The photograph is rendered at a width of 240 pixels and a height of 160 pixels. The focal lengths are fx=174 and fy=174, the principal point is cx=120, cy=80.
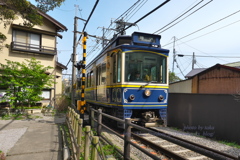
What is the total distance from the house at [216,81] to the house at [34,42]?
12.0 metres

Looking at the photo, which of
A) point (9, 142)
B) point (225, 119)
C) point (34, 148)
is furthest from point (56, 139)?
point (225, 119)

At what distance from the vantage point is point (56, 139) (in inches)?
244

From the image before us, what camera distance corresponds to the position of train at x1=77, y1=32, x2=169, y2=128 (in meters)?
6.37

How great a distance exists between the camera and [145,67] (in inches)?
266

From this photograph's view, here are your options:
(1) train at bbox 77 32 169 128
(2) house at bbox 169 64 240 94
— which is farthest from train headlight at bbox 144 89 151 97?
(2) house at bbox 169 64 240 94

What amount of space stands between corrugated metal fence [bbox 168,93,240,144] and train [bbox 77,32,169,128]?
1928 mm

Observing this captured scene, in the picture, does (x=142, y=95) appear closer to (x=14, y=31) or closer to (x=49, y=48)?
(x=49, y=48)

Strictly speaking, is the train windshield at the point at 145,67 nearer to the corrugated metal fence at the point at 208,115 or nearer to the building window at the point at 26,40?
the corrugated metal fence at the point at 208,115

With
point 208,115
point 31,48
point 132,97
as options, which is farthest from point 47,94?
point 208,115

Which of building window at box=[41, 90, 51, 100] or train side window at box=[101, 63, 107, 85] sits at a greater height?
train side window at box=[101, 63, 107, 85]

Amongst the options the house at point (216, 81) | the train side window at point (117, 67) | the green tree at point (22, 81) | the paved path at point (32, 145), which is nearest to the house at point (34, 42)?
the green tree at point (22, 81)

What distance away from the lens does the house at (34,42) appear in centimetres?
1383

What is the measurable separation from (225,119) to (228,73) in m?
5.66

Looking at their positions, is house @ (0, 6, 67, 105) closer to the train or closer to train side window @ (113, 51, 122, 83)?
the train
